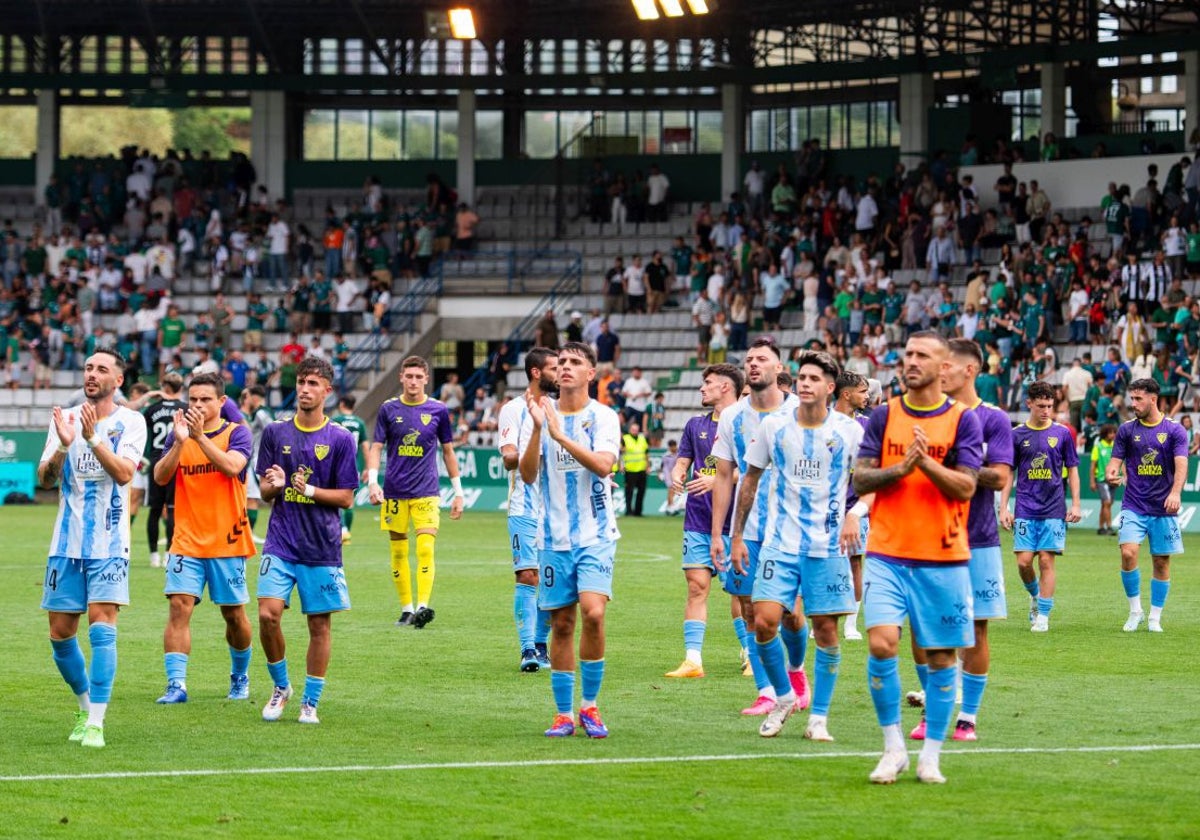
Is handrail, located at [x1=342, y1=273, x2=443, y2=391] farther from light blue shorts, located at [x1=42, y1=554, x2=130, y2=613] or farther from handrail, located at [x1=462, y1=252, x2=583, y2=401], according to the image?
light blue shorts, located at [x1=42, y1=554, x2=130, y2=613]

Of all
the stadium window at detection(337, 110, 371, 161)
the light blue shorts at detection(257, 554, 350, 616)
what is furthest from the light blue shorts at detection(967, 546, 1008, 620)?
the stadium window at detection(337, 110, 371, 161)

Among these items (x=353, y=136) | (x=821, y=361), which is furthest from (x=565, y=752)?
(x=353, y=136)

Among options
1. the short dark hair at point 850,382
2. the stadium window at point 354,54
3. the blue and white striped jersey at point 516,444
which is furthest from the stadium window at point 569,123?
the short dark hair at point 850,382

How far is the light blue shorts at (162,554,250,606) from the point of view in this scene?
43.9 feet

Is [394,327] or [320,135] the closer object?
[394,327]

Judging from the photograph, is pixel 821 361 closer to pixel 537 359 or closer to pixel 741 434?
pixel 741 434

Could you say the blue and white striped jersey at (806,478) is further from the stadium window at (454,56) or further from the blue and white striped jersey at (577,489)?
the stadium window at (454,56)

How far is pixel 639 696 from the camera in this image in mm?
13914

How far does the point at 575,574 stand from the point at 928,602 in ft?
8.47

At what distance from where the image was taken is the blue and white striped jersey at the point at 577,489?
1206 centimetres

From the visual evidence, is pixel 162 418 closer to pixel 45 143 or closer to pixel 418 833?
pixel 418 833

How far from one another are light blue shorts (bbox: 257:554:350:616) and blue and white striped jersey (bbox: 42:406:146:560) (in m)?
1.11

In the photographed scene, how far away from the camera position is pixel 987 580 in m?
12.2

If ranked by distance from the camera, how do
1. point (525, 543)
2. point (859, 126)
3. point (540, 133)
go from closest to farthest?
point (525, 543), point (859, 126), point (540, 133)
